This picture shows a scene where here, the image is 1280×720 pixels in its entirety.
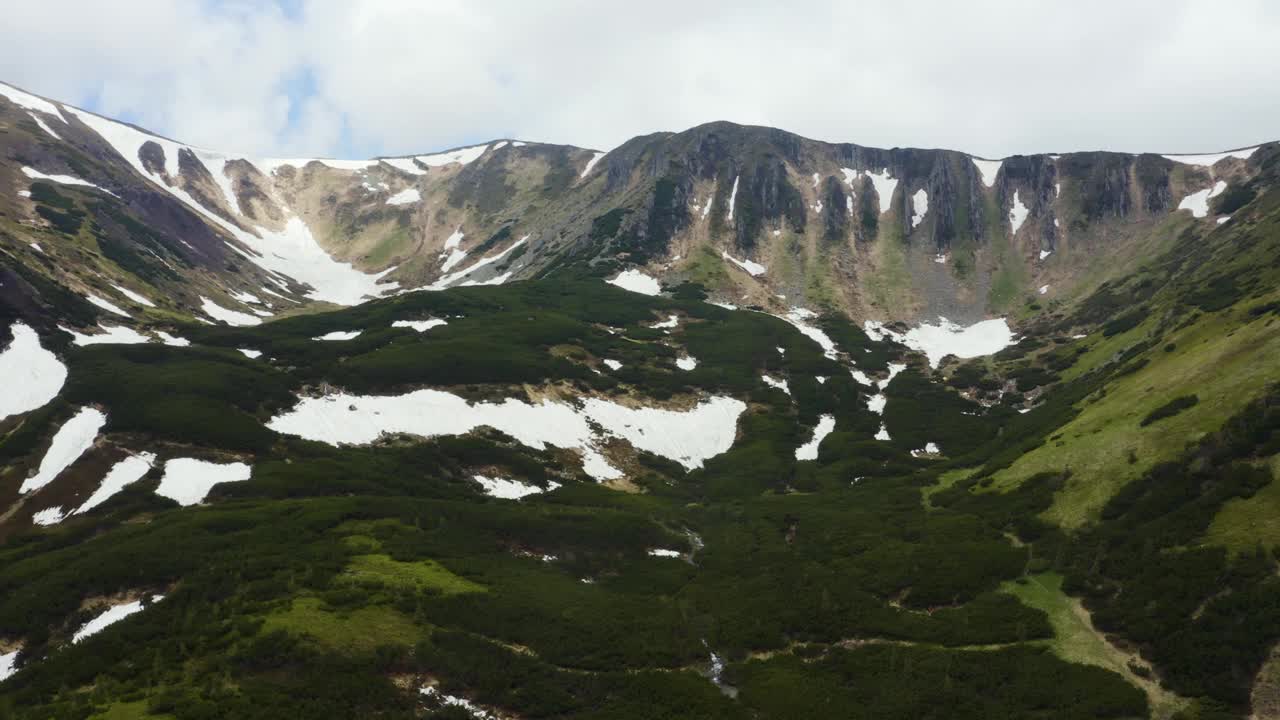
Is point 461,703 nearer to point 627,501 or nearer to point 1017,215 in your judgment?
point 627,501

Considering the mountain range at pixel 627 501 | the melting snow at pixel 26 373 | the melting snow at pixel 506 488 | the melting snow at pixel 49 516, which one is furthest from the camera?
the melting snow at pixel 506 488

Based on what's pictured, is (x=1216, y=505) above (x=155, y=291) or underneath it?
underneath

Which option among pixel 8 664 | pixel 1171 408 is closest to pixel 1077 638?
pixel 1171 408

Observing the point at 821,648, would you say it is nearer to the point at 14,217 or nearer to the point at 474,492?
the point at 474,492

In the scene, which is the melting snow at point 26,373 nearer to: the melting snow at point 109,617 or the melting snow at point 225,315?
the melting snow at point 109,617

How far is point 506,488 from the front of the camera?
7638 centimetres

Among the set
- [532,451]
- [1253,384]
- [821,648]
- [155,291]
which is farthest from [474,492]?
[155,291]

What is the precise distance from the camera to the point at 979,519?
5981 cm

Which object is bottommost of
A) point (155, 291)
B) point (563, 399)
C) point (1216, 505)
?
point (1216, 505)

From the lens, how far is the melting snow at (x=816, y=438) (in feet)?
313

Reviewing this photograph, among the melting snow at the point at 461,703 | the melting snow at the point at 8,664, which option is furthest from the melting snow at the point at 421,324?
the melting snow at the point at 461,703

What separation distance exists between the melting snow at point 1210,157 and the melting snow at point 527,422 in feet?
515

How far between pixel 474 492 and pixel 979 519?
145 ft

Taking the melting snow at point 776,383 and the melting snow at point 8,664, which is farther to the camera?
the melting snow at point 776,383
